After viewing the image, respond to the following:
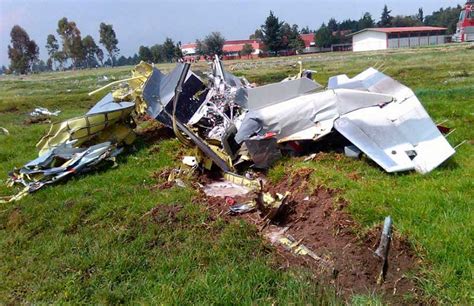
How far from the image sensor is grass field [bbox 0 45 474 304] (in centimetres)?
322

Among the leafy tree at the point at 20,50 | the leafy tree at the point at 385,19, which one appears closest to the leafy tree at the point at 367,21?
the leafy tree at the point at 385,19

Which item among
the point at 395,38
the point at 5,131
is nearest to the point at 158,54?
the point at 395,38

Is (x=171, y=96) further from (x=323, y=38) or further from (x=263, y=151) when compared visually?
(x=323, y=38)

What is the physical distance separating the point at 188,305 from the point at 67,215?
2536 millimetres

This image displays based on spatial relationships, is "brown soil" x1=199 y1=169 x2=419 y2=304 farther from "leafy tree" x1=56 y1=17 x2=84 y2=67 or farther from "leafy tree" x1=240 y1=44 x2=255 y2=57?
"leafy tree" x1=56 y1=17 x2=84 y2=67

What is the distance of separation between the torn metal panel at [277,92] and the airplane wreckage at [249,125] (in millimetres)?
17

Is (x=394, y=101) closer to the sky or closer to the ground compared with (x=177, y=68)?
closer to the ground

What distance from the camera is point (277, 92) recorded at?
7160 mm

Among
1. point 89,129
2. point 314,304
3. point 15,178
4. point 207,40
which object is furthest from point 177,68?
point 207,40

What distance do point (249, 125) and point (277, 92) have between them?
120cm

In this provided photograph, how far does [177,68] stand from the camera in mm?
8062

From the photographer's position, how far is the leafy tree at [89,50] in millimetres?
95869

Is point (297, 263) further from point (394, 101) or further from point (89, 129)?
point (89, 129)

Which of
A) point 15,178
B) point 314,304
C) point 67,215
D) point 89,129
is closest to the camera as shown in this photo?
point 314,304
